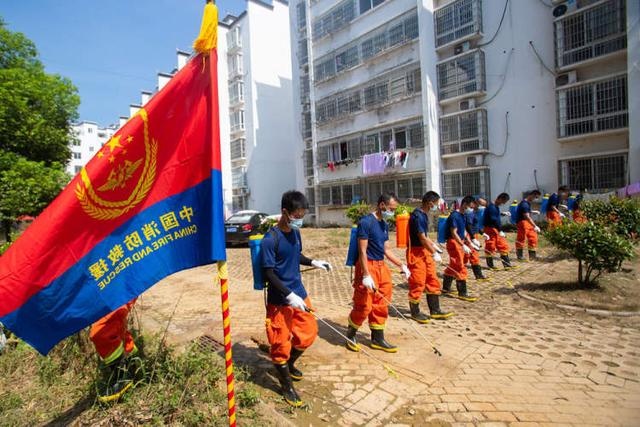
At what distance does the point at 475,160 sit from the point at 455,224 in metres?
10.9

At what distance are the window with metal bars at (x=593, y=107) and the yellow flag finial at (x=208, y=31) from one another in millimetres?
14558

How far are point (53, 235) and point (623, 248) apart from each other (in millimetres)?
7402

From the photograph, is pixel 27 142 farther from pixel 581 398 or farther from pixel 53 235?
pixel 581 398

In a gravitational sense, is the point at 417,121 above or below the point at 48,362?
above

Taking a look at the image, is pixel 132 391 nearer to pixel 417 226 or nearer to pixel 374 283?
pixel 374 283

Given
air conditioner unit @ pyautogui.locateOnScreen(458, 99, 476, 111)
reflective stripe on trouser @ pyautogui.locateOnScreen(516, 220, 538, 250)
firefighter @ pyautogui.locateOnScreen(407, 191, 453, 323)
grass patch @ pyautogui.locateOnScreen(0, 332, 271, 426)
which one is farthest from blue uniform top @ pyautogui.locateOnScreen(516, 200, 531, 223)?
air conditioner unit @ pyautogui.locateOnScreen(458, 99, 476, 111)

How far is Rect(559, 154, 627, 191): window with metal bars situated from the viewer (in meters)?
12.3

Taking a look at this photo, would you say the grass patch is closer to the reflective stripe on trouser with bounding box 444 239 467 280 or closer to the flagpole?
the flagpole

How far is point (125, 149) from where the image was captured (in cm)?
272

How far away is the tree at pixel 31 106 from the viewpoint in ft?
37.5

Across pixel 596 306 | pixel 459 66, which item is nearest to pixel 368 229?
pixel 596 306

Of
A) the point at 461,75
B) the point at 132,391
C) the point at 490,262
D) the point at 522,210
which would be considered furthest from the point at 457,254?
the point at 461,75

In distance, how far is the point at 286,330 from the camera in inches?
131

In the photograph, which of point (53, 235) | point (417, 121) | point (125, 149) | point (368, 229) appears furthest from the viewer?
point (417, 121)
